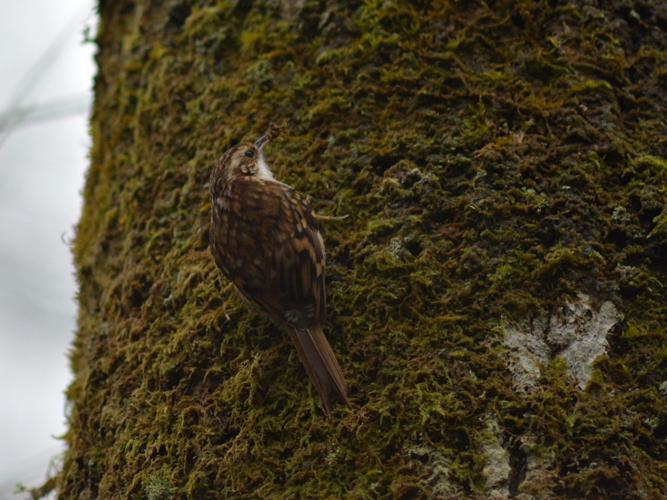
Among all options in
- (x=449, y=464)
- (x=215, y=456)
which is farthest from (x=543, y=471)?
(x=215, y=456)

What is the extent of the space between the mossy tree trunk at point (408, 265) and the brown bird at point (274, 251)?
0.16ft

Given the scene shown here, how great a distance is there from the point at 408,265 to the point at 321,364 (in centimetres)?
34

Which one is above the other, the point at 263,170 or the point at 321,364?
the point at 263,170

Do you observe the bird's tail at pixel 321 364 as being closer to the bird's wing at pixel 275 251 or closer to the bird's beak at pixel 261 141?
the bird's wing at pixel 275 251

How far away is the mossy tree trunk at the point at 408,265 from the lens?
185 cm

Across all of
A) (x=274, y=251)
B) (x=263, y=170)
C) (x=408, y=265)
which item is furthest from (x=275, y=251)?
(x=408, y=265)

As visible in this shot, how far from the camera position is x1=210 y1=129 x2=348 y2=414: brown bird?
6.84ft

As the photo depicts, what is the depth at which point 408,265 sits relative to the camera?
6.97 feet

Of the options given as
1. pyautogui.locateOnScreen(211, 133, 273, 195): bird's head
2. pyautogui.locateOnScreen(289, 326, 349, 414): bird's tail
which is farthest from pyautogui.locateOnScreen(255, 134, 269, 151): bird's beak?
pyautogui.locateOnScreen(289, 326, 349, 414): bird's tail

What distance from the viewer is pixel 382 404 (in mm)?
1926

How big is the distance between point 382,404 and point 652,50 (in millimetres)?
1360

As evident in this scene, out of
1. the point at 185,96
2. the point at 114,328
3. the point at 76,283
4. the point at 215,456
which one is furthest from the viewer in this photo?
the point at 76,283

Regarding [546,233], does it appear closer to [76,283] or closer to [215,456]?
[215,456]

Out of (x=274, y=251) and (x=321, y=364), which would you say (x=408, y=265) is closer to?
(x=321, y=364)
